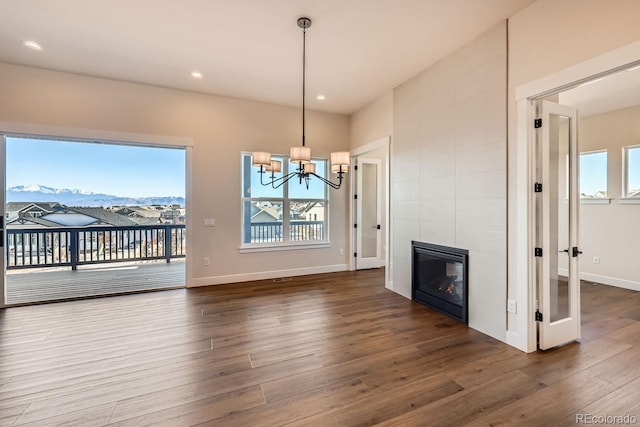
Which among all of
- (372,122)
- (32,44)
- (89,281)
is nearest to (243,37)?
(32,44)

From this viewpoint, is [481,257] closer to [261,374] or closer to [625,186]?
[261,374]

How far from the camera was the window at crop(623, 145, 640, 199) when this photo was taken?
4.42m

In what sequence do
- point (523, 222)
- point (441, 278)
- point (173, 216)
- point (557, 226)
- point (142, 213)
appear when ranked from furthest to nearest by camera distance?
1. point (173, 216)
2. point (142, 213)
3. point (441, 278)
4. point (557, 226)
5. point (523, 222)

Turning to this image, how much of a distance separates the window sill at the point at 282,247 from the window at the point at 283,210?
4 centimetres

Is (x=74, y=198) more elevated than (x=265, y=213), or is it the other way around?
(x=74, y=198)

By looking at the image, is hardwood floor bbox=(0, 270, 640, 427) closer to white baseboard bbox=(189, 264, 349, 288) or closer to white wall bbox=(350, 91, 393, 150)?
white baseboard bbox=(189, 264, 349, 288)

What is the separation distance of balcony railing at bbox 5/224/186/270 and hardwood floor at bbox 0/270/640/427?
9.02 ft

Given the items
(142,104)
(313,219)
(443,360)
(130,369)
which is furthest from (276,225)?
(443,360)

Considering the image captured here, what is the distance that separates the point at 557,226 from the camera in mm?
2627

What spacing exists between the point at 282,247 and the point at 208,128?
245cm

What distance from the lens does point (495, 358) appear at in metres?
2.40

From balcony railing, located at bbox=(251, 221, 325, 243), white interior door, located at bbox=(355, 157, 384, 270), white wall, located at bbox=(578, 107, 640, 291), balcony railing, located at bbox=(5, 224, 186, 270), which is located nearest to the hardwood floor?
white wall, located at bbox=(578, 107, 640, 291)

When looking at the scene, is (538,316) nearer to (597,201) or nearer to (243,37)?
(597,201)

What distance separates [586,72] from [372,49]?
2014 millimetres
